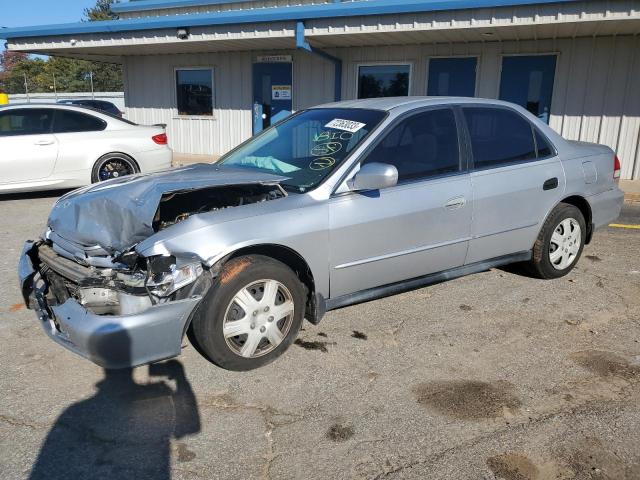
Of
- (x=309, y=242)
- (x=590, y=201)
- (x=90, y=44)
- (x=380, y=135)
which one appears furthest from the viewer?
(x=90, y=44)

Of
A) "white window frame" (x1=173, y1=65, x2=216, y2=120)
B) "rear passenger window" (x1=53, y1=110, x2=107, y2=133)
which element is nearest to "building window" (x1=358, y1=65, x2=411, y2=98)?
"white window frame" (x1=173, y1=65, x2=216, y2=120)

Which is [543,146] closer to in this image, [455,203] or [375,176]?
[455,203]

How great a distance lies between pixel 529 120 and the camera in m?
4.81

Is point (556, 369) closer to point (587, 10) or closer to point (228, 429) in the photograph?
point (228, 429)

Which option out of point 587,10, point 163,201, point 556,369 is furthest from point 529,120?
point 587,10

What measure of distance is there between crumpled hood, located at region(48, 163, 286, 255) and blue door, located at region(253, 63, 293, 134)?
9.87m

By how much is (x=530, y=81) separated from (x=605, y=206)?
21.8ft

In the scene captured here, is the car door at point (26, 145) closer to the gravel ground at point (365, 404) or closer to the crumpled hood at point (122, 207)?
the gravel ground at point (365, 404)

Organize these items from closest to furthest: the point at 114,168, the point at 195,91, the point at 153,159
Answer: the point at 114,168, the point at 153,159, the point at 195,91

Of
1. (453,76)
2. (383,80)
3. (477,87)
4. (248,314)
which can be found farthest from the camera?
(383,80)

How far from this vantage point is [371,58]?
40.5 feet

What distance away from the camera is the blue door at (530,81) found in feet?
35.8

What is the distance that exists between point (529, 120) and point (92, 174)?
653cm

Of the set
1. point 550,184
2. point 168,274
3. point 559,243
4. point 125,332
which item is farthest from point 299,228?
point 559,243
